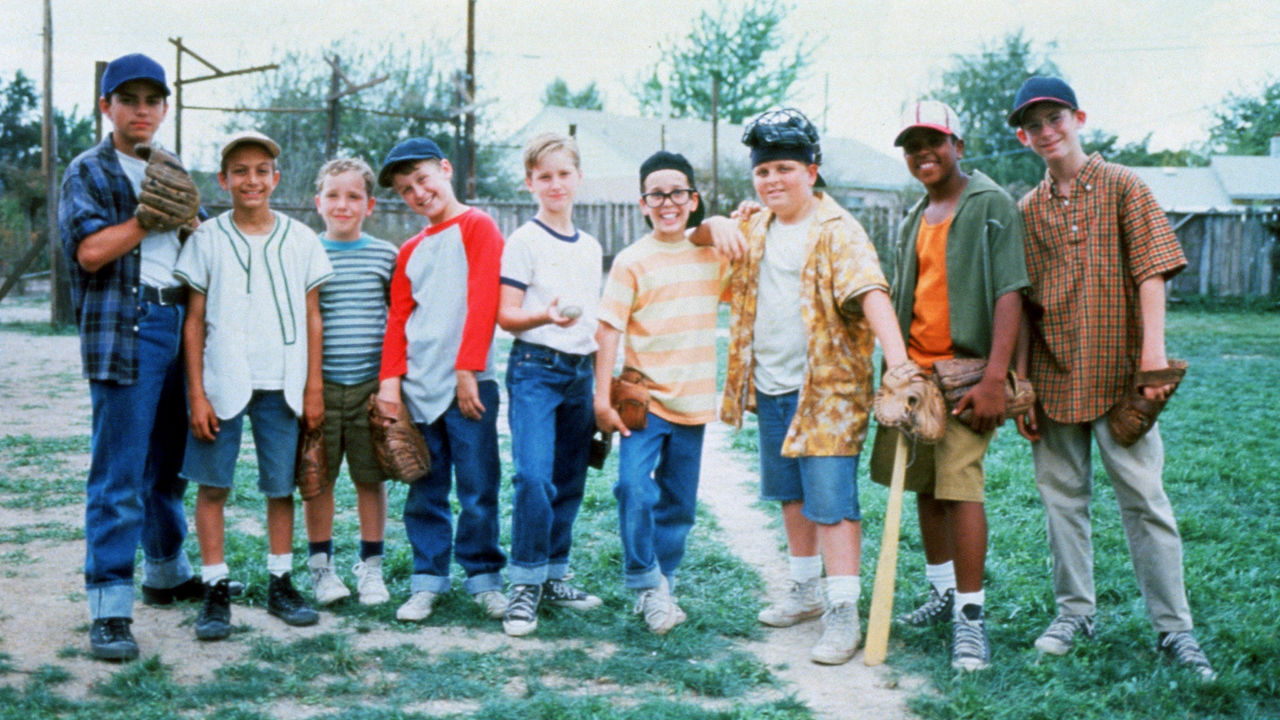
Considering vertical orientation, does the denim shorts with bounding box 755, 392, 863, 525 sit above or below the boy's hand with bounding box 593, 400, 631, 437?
below

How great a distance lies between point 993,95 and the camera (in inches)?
1574

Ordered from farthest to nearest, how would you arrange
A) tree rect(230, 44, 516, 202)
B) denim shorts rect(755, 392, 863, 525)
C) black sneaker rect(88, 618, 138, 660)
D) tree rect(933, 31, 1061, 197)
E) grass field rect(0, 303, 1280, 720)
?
tree rect(933, 31, 1061, 197) < tree rect(230, 44, 516, 202) < denim shorts rect(755, 392, 863, 525) < black sneaker rect(88, 618, 138, 660) < grass field rect(0, 303, 1280, 720)

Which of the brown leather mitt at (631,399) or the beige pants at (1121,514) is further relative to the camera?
the brown leather mitt at (631,399)

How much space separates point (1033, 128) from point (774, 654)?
202cm

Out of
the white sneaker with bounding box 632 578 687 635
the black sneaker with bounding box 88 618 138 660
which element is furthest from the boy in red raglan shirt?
the black sneaker with bounding box 88 618 138 660

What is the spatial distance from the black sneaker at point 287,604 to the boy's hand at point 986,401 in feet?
7.90

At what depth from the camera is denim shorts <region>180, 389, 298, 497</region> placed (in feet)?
12.6

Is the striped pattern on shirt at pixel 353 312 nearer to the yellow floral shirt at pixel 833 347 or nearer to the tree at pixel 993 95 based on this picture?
the yellow floral shirt at pixel 833 347

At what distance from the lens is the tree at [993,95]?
A: 38.1 m

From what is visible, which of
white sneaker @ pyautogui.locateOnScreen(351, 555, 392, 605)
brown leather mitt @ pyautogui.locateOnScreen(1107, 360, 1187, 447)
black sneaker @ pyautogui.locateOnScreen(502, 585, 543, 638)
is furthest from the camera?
white sneaker @ pyautogui.locateOnScreen(351, 555, 392, 605)

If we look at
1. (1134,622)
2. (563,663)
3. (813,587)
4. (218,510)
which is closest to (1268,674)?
(1134,622)

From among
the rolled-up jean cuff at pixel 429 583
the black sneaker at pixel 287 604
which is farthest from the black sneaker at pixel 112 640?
the rolled-up jean cuff at pixel 429 583

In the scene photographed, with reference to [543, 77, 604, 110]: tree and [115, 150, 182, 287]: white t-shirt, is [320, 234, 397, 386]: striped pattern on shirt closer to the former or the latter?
[115, 150, 182, 287]: white t-shirt

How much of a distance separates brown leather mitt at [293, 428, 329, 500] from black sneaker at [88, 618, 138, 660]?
753mm
